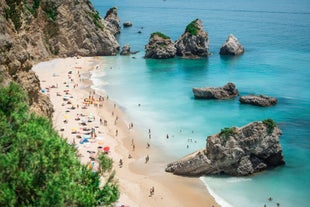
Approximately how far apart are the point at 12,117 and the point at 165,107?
4408 cm

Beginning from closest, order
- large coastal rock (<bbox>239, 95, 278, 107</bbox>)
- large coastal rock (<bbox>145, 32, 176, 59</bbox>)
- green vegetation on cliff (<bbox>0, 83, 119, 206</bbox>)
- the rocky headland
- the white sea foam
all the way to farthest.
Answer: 1. green vegetation on cliff (<bbox>0, 83, 119, 206</bbox>)
2. the white sea foam
3. large coastal rock (<bbox>239, 95, 278, 107</bbox>)
4. large coastal rock (<bbox>145, 32, 176, 59</bbox>)
5. the rocky headland

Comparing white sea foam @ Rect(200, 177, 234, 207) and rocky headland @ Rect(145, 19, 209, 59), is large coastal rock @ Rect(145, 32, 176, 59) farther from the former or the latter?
white sea foam @ Rect(200, 177, 234, 207)

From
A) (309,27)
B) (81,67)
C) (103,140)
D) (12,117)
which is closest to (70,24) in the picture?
(81,67)

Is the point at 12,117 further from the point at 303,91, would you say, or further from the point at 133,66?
the point at 133,66

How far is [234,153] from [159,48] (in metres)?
66.0

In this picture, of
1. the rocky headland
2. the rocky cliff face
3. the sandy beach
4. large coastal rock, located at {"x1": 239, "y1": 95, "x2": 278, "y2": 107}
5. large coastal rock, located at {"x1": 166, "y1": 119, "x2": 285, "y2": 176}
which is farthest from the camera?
the rocky headland

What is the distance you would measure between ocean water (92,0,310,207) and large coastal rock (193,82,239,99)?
5.95 feet

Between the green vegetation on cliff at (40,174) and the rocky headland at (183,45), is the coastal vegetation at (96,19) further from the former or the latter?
the green vegetation on cliff at (40,174)

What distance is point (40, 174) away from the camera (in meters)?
18.0

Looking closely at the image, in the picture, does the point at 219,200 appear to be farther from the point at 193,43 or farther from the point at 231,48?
the point at 231,48

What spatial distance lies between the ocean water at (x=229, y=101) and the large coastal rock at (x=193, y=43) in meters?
3.67

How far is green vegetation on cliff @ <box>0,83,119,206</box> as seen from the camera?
1702 centimetres

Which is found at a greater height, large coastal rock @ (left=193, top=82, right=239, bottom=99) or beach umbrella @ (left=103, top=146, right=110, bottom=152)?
large coastal rock @ (left=193, top=82, right=239, bottom=99)

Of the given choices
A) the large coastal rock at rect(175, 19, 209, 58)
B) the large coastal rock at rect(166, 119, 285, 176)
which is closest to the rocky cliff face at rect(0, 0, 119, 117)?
the large coastal rock at rect(175, 19, 209, 58)
